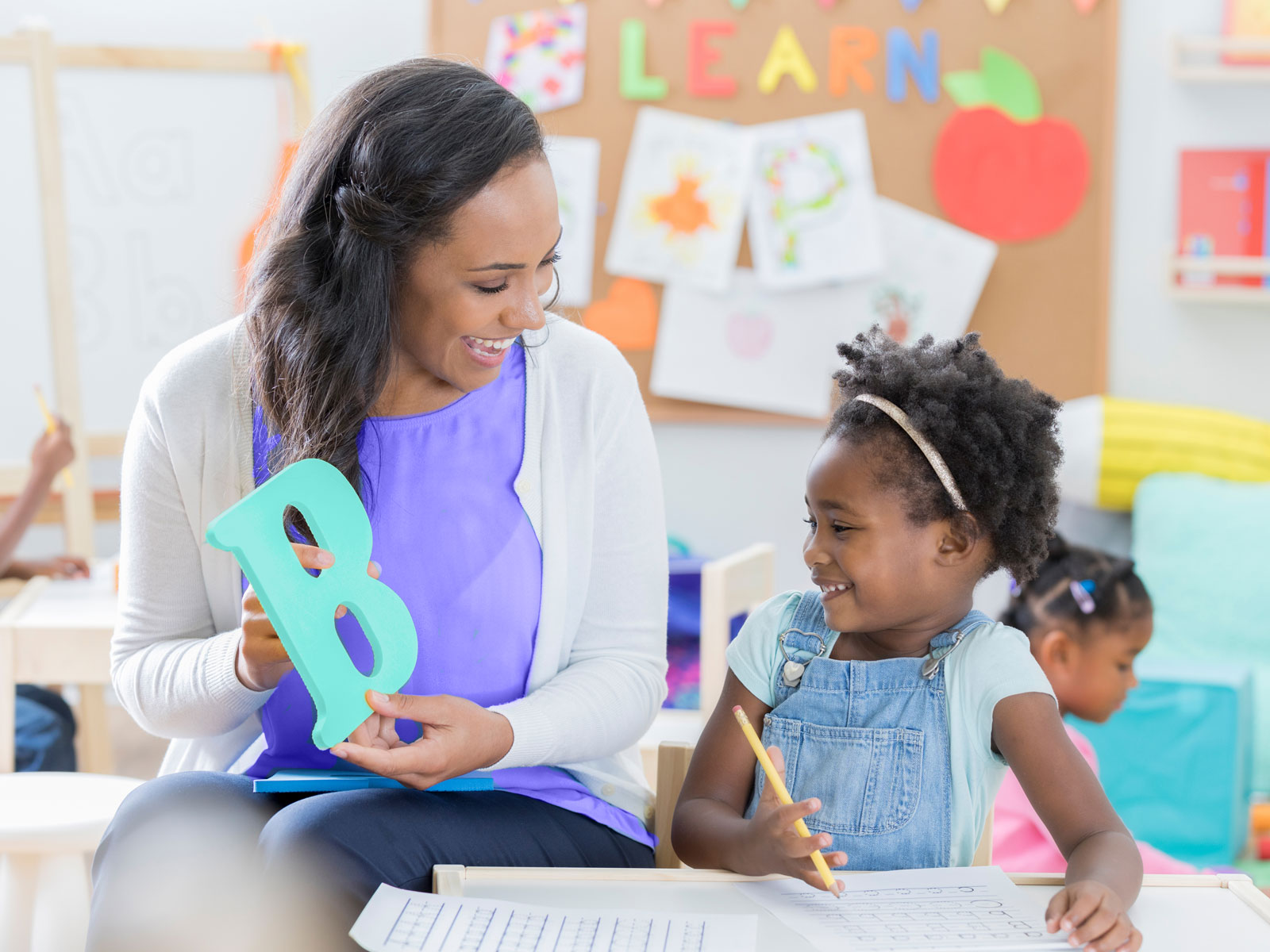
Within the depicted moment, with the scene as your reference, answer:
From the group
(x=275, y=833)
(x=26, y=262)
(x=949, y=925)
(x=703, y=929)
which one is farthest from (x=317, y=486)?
(x=26, y=262)

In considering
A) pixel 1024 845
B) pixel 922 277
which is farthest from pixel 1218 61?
pixel 1024 845

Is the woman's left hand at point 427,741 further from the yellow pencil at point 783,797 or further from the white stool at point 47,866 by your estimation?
the white stool at point 47,866

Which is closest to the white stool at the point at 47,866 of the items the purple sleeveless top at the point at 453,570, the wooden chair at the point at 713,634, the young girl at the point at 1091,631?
the purple sleeveless top at the point at 453,570

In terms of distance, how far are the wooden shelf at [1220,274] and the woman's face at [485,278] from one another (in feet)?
6.11

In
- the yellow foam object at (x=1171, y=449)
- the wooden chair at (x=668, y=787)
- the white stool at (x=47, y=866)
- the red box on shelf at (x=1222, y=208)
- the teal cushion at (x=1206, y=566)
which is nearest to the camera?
the wooden chair at (x=668, y=787)

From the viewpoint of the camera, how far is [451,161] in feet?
3.30

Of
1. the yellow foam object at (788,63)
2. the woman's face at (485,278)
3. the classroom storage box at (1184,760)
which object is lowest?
the classroom storage box at (1184,760)

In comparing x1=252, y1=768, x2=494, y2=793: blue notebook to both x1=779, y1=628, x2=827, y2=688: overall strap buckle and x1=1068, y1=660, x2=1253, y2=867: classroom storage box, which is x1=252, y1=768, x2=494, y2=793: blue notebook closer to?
x1=779, y1=628, x2=827, y2=688: overall strap buckle

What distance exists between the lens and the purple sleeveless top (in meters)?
1.07

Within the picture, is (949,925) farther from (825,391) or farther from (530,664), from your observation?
(825,391)

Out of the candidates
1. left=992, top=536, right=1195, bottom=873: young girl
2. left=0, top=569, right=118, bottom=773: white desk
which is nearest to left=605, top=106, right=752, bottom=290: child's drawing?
left=992, top=536, right=1195, bottom=873: young girl

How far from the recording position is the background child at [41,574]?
6.44 ft

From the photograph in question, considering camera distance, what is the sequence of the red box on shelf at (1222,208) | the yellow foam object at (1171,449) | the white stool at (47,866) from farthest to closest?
the red box on shelf at (1222,208)
the yellow foam object at (1171,449)
the white stool at (47,866)

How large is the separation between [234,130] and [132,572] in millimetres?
1806
